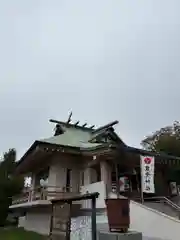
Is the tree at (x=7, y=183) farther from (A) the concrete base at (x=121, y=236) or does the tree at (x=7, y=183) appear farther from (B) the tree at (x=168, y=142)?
(A) the concrete base at (x=121, y=236)

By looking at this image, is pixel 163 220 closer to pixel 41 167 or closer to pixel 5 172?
pixel 41 167

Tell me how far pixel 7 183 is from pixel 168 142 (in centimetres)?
1340

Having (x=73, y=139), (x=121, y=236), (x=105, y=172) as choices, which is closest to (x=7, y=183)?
(x=73, y=139)

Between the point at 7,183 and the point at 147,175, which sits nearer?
the point at 147,175

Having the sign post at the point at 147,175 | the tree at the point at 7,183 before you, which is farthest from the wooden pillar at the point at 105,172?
the tree at the point at 7,183

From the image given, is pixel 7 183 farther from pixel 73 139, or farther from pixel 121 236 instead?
pixel 121 236

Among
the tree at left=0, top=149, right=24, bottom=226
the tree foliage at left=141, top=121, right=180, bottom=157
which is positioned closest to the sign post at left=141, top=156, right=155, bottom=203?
the tree foliage at left=141, top=121, right=180, bottom=157

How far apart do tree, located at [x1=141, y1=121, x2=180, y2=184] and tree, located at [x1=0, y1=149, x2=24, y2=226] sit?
39.0ft

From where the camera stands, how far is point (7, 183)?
25.0 metres

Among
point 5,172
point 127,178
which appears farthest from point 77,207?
point 5,172

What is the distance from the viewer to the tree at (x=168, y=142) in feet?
63.4

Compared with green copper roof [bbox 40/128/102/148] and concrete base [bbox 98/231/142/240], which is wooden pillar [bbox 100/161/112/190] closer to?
green copper roof [bbox 40/128/102/148]

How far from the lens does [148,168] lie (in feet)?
44.6

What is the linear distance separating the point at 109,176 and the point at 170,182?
499cm
